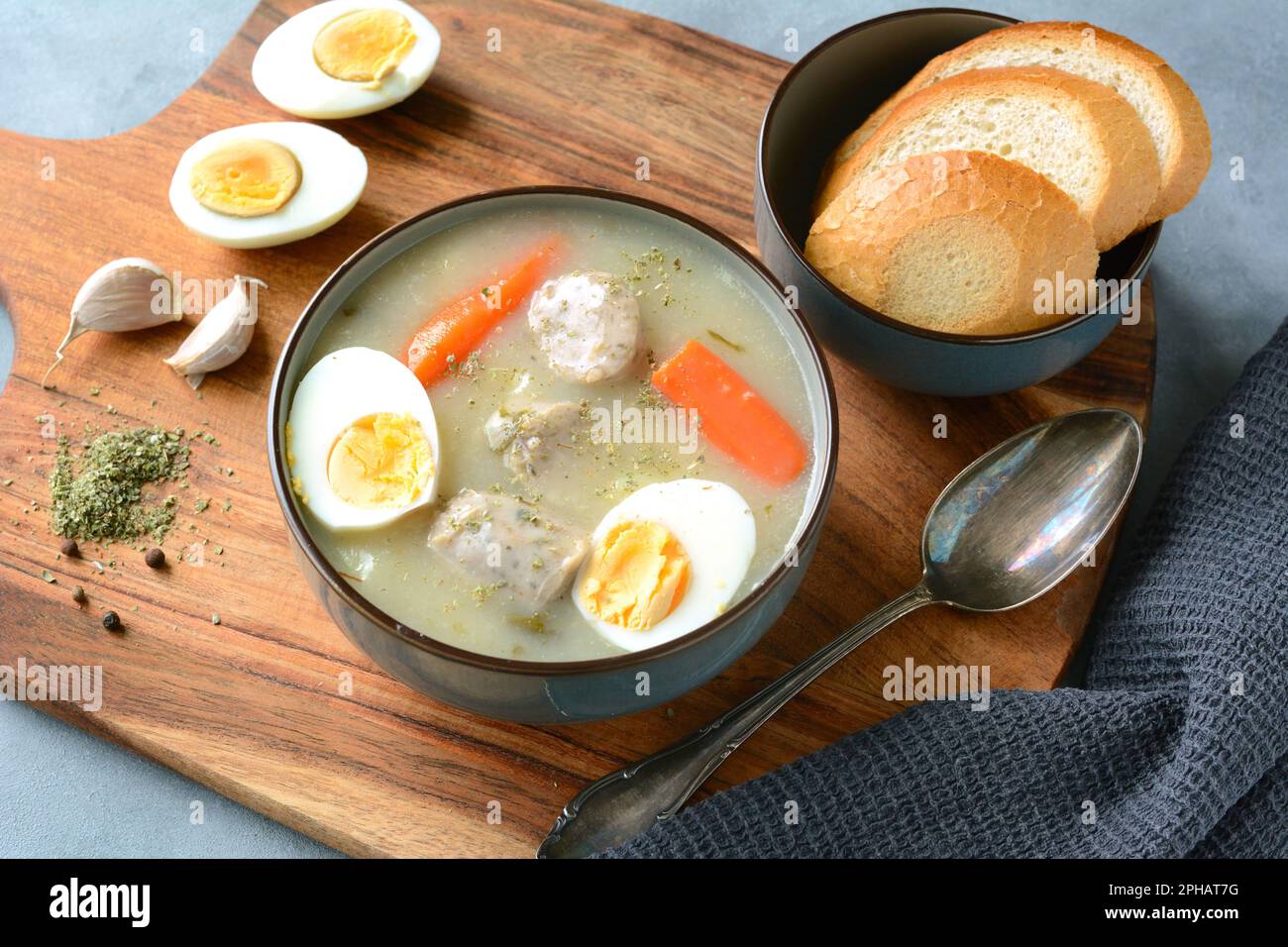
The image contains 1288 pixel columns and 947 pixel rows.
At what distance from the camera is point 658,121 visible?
2.47 metres

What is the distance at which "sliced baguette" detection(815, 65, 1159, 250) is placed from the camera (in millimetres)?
1935

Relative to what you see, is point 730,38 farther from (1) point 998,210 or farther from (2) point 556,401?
(2) point 556,401

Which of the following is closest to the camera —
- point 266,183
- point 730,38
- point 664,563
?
point 664,563

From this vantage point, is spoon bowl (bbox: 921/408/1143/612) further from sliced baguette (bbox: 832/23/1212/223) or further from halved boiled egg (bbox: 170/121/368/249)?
halved boiled egg (bbox: 170/121/368/249)

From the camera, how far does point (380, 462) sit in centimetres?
182

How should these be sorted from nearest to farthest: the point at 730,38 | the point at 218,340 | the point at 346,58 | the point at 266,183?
the point at 218,340 < the point at 266,183 < the point at 346,58 < the point at 730,38

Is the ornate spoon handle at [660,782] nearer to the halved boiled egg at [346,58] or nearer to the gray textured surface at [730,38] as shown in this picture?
the gray textured surface at [730,38]

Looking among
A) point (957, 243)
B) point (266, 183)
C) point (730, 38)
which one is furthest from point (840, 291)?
point (730, 38)

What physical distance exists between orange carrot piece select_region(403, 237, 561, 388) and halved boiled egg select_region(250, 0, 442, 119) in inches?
24.1

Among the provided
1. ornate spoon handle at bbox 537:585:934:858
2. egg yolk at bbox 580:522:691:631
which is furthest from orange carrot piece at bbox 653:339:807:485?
ornate spoon handle at bbox 537:585:934:858

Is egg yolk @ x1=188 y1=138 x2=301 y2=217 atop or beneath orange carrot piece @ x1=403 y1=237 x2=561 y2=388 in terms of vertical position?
beneath

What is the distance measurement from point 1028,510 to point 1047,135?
0.58m

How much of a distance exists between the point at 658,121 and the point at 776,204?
44 cm

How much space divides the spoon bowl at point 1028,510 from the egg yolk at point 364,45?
51.2 inches
